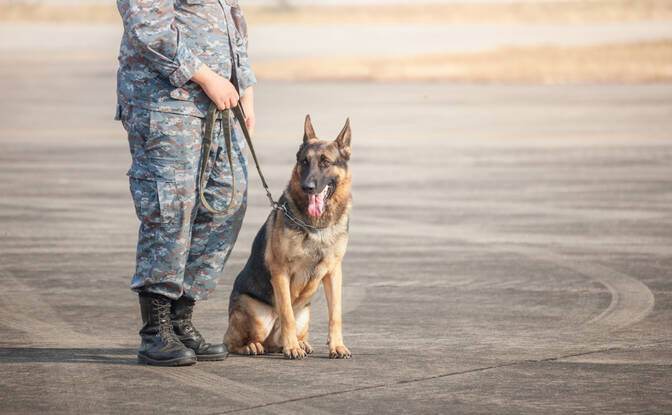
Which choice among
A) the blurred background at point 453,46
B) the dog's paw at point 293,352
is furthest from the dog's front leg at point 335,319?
the blurred background at point 453,46

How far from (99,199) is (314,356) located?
725cm

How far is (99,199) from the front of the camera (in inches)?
528

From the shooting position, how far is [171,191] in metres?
6.14

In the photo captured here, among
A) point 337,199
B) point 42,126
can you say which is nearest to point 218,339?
point 337,199

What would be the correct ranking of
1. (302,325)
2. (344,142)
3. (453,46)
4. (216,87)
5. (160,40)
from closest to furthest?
(160,40), (216,87), (344,142), (302,325), (453,46)

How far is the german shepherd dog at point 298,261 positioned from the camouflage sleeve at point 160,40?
82cm

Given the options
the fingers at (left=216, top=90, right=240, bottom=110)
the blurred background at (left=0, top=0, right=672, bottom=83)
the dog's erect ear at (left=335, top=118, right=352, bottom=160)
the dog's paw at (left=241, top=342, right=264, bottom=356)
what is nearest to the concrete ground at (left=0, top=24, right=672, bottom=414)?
the dog's paw at (left=241, top=342, right=264, bottom=356)

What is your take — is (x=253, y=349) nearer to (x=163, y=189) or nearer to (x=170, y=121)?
(x=163, y=189)

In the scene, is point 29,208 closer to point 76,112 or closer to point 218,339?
point 218,339

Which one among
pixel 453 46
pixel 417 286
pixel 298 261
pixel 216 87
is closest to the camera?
pixel 216 87

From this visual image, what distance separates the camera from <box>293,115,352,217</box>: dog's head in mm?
6453

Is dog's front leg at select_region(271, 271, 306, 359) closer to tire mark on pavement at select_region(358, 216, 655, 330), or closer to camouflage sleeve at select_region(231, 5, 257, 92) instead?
camouflage sleeve at select_region(231, 5, 257, 92)

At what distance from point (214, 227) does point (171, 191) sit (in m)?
0.39

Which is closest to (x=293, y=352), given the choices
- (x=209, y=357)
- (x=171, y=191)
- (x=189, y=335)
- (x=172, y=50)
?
(x=209, y=357)
